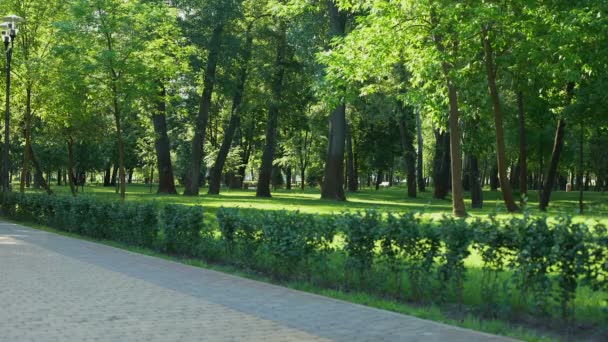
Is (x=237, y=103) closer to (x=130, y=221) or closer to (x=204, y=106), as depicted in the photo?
A: (x=204, y=106)

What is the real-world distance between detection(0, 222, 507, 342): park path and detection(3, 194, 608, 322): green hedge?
709mm

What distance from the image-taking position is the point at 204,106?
37.0 metres

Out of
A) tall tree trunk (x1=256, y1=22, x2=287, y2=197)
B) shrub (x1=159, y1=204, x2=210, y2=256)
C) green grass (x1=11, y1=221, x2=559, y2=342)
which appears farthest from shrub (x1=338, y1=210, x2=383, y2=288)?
tall tree trunk (x1=256, y1=22, x2=287, y2=197)

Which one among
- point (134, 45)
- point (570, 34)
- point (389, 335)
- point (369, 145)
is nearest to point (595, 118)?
point (570, 34)

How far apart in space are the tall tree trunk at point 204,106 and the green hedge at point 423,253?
2301cm

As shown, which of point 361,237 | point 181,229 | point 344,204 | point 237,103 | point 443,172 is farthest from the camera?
point 237,103

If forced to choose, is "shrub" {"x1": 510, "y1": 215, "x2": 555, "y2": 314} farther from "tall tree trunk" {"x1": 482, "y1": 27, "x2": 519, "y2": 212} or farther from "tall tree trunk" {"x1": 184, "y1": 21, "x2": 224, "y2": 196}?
"tall tree trunk" {"x1": 184, "y1": 21, "x2": 224, "y2": 196}

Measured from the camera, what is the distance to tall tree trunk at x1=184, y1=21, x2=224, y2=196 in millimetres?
34531

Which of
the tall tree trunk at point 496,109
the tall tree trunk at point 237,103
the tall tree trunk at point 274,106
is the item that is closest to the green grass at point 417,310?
the tall tree trunk at point 496,109

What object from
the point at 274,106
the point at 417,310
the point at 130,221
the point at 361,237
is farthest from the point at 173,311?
the point at 274,106

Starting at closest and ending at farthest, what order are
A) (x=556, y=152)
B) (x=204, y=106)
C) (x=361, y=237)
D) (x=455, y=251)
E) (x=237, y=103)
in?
1. (x=455, y=251)
2. (x=361, y=237)
3. (x=556, y=152)
4. (x=204, y=106)
5. (x=237, y=103)

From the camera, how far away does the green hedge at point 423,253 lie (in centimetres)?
650

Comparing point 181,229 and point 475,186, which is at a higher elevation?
point 475,186

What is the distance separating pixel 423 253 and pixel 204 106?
30.2 meters
